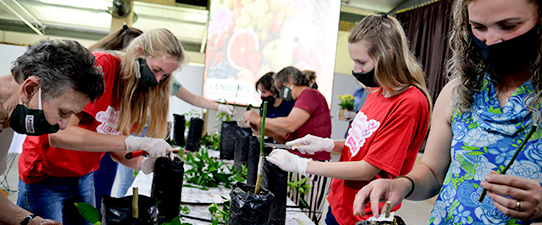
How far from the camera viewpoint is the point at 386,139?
0.99 meters

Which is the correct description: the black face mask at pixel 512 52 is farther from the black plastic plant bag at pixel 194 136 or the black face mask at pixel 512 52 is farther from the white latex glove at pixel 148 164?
the black plastic plant bag at pixel 194 136

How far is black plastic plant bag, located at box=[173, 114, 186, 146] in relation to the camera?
2285 millimetres

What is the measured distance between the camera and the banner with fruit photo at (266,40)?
12.2ft

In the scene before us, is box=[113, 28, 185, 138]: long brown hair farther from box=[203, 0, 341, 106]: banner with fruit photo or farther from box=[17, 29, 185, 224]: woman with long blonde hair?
box=[203, 0, 341, 106]: banner with fruit photo

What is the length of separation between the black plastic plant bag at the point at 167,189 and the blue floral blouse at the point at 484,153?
73 cm

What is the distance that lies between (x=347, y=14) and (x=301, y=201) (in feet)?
19.1

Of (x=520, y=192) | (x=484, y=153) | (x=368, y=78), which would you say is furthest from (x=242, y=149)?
(x=520, y=192)

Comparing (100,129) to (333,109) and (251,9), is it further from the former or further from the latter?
(333,109)

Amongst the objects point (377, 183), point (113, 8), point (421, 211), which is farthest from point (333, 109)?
point (377, 183)

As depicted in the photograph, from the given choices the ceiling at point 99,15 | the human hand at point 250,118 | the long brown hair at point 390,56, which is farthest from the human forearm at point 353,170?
the ceiling at point 99,15

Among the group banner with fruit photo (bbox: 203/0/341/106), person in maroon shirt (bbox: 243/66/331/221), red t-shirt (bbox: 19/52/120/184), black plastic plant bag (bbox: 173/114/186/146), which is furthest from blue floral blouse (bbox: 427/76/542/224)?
banner with fruit photo (bbox: 203/0/341/106)

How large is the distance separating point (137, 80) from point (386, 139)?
1.01 metres

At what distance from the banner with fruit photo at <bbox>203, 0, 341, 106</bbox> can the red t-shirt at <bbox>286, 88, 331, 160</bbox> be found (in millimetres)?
1628

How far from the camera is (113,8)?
489cm
